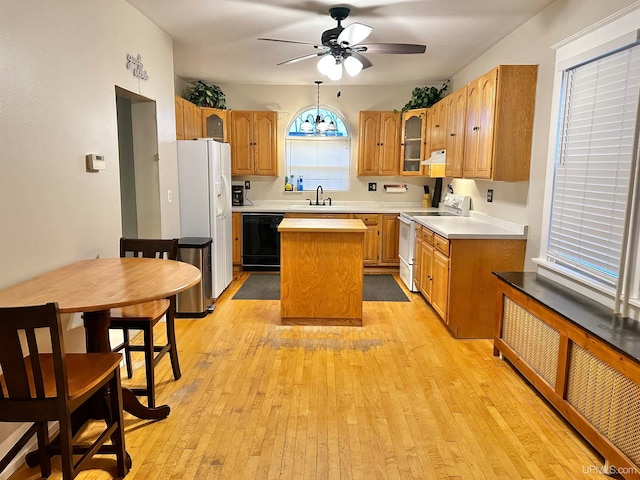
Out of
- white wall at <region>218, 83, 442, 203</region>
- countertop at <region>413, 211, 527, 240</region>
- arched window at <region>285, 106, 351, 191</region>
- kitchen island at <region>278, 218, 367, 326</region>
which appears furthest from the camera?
arched window at <region>285, 106, 351, 191</region>

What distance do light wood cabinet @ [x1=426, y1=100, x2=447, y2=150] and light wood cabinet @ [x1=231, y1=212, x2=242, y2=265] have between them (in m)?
2.74

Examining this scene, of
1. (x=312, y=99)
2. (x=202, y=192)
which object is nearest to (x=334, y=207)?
(x=312, y=99)

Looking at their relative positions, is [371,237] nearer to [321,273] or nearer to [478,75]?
[321,273]

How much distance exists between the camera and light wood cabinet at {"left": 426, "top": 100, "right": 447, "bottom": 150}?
512cm

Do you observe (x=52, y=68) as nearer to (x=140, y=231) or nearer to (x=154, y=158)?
(x=154, y=158)

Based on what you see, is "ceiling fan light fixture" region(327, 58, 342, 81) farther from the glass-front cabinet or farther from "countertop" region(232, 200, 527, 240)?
the glass-front cabinet

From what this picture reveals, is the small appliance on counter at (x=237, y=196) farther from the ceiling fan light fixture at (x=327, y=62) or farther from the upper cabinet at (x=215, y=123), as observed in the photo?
the ceiling fan light fixture at (x=327, y=62)

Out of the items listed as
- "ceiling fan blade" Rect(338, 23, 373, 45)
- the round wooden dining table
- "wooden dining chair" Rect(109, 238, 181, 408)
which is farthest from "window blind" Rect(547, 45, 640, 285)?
"wooden dining chair" Rect(109, 238, 181, 408)

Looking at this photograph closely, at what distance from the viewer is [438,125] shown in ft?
17.6

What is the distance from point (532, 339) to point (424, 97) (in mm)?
4046

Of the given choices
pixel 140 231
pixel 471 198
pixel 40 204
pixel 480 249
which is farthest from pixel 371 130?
pixel 40 204

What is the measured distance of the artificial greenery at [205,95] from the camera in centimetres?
596

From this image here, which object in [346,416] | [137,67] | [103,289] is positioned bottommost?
[346,416]

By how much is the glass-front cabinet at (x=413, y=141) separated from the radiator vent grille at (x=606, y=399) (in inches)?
159
